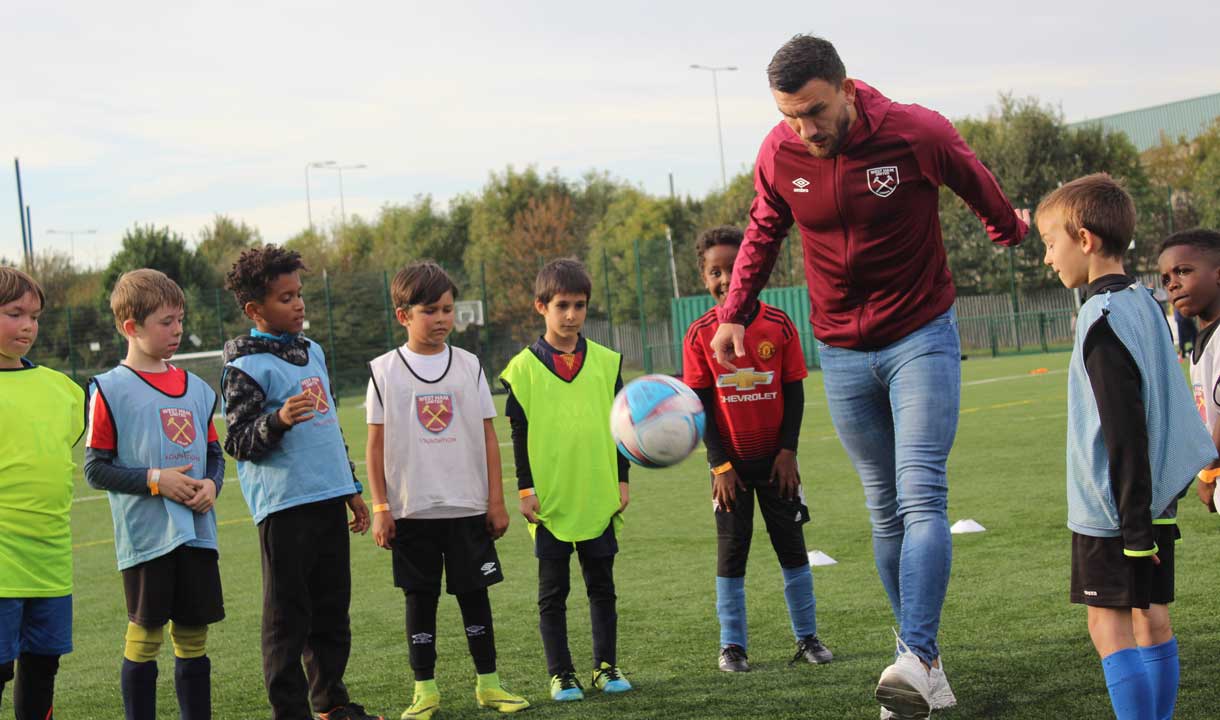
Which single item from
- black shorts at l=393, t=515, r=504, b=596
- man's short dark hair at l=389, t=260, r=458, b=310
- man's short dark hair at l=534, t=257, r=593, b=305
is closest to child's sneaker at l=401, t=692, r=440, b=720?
black shorts at l=393, t=515, r=504, b=596

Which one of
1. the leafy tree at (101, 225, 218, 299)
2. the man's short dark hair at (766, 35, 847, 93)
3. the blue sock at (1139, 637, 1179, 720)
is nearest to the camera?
the blue sock at (1139, 637, 1179, 720)

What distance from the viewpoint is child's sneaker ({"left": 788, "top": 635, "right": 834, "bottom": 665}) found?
491cm

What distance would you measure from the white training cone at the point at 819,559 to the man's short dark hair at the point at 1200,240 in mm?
2830

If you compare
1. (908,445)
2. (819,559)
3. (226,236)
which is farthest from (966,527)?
(226,236)

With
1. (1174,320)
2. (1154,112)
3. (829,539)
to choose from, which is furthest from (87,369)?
(1154,112)

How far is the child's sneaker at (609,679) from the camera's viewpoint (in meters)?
4.73

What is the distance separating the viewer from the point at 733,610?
5031 millimetres

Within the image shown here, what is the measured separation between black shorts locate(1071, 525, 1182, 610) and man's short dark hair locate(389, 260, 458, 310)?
2.57m

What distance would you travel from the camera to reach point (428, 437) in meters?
4.87

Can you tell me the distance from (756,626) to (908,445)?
1915 mm

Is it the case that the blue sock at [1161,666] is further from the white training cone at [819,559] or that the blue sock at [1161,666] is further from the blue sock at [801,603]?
the white training cone at [819,559]

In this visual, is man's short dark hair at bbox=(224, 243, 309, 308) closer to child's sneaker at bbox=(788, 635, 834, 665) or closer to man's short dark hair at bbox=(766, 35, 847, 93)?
man's short dark hair at bbox=(766, 35, 847, 93)

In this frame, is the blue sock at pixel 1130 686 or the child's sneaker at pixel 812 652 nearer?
the blue sock at pixel 1130 686

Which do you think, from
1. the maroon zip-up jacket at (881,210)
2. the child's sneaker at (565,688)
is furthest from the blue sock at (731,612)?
the maroon zip-up jacket at (881,210)
